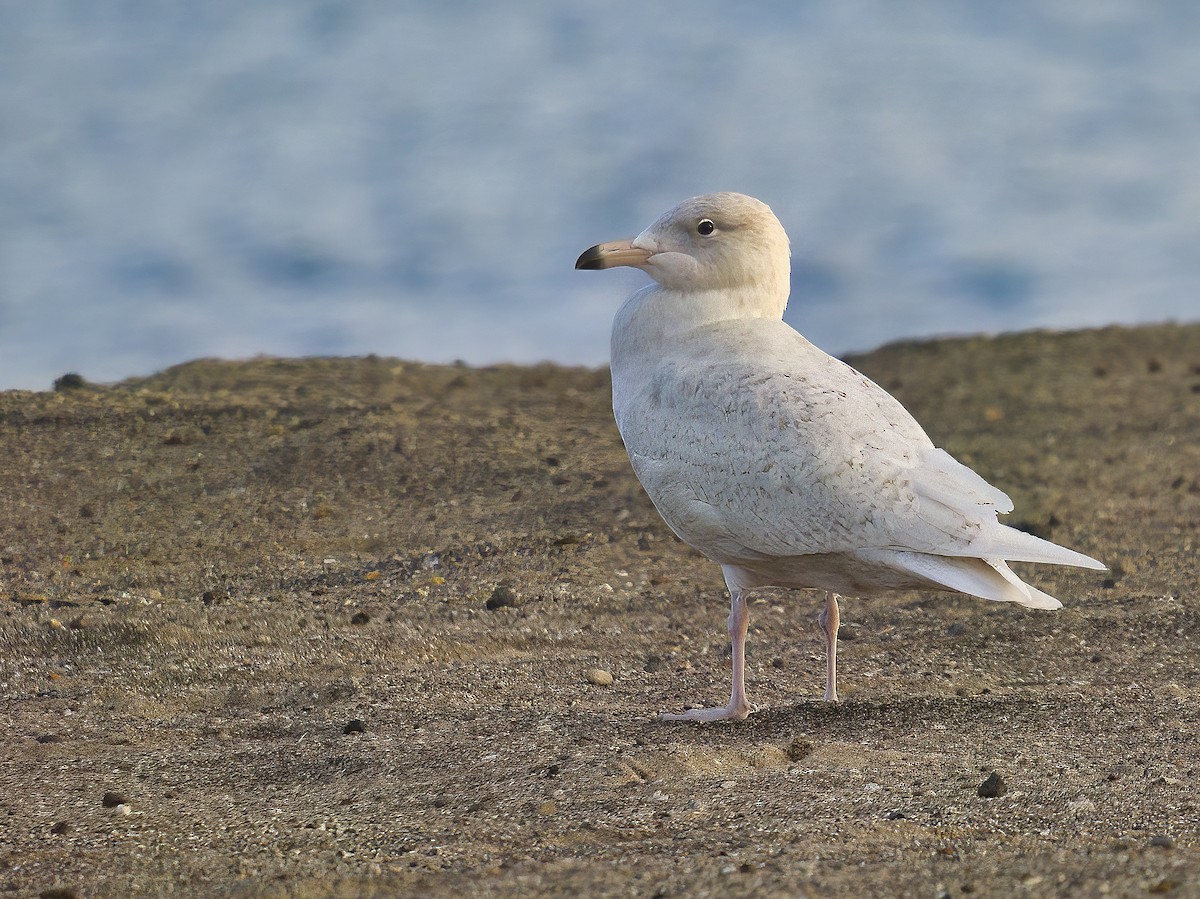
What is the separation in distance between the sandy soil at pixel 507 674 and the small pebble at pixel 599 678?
2cm

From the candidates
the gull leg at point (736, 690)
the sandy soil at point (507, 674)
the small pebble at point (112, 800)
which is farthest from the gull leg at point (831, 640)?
the small pebble at point (112, 800)

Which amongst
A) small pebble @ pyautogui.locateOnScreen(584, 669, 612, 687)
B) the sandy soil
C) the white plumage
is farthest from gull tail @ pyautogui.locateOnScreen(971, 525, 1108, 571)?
small pebble @ pyautogui.locateOnScreen(584, 669, 612, 687)

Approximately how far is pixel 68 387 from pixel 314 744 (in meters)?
9.06

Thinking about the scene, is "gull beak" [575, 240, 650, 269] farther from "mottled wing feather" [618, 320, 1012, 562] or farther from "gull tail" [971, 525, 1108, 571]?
"gull tail" [971, 525, 1108, 571]

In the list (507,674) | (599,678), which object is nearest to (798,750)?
(599,678)

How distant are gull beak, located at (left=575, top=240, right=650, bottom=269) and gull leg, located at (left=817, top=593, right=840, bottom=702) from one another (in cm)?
200

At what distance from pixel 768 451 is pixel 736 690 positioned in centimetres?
125

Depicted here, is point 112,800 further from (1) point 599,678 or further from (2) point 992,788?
(2) point 992,788

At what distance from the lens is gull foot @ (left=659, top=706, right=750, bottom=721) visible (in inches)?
261

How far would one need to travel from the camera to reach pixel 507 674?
7684 mm

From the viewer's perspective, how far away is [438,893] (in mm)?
4328

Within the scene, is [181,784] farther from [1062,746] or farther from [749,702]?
[1062,746]

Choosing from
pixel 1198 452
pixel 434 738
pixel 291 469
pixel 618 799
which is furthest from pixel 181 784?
pixel 1198 452

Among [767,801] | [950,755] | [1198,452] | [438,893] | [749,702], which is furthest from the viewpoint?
[1198,452]
